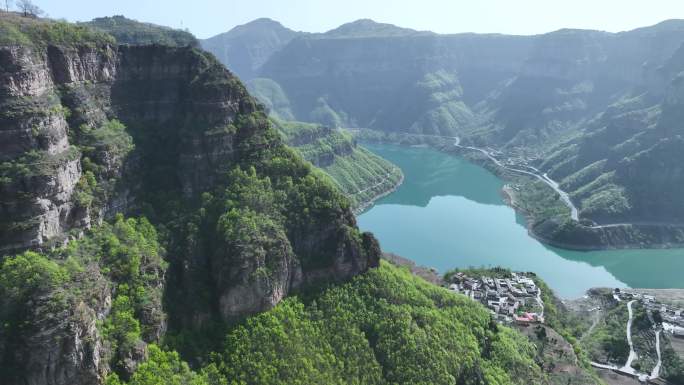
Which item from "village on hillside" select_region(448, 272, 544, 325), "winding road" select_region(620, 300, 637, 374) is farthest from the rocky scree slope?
"winding road" select_region(620, 300, 637, 374)

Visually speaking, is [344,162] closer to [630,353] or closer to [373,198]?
[373,198]

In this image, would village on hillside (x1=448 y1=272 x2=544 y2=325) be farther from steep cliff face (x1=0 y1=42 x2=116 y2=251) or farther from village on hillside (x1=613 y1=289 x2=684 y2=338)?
steep cliff face (x1=0 y1=42 x2=116 y2=251)

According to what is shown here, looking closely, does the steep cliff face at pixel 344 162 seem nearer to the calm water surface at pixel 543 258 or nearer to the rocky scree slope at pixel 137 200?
the calm water surface at pixel 543 258

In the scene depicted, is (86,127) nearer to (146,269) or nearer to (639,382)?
(146,269)

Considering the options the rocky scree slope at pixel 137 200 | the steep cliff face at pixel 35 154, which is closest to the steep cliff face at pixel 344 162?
the rocky scree slope at pixel 137 200

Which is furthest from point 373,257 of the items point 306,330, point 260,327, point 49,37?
point 49,37
